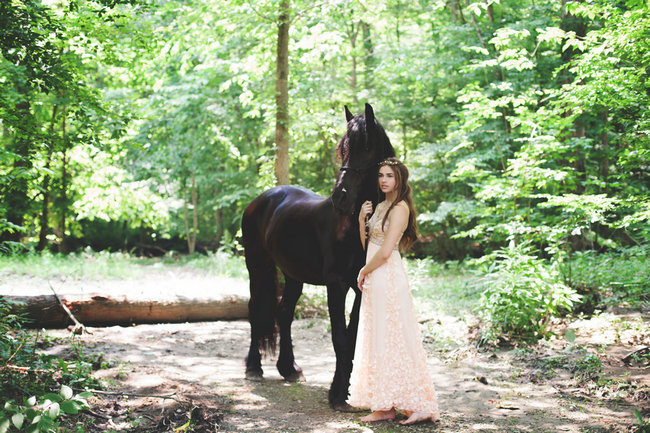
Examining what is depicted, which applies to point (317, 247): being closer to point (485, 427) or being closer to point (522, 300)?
point (485, 427)

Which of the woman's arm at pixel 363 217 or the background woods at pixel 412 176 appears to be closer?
the woman's arm at pixel 363 217

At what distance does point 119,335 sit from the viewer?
6.04 m

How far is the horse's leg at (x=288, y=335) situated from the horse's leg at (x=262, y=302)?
0.53 feet

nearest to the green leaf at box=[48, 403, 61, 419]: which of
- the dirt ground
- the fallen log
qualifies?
the dirt ground

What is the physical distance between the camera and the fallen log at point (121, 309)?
5.76m

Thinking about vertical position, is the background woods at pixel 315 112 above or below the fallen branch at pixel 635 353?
above

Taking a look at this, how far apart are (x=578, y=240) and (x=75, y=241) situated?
16528 millimetres

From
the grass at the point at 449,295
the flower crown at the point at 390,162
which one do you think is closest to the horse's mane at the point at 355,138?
the flower crown at the point at 390,162

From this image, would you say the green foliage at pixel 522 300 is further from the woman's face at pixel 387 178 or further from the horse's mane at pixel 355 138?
the horse's mane at pixel 355 138

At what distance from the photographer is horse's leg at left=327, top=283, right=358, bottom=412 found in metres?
3.95

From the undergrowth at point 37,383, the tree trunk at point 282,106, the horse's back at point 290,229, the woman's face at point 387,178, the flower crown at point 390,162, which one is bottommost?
the undergrowth at point 37,383

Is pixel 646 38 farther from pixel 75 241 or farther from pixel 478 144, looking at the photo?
pixel 75 241

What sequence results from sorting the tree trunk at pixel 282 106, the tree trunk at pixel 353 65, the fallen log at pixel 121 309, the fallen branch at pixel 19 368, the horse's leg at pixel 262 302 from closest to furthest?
the fallen branch at pixel 19 368 < the horse's leg at pixel 262 302 < the fallen log at pixel 121 309 < the tree trunk at pixel 282 106 < the tree trunk at pixel 353 65

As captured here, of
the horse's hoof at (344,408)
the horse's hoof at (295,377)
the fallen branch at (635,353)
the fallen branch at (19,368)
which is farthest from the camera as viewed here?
the horse's hoof at (295,377)
